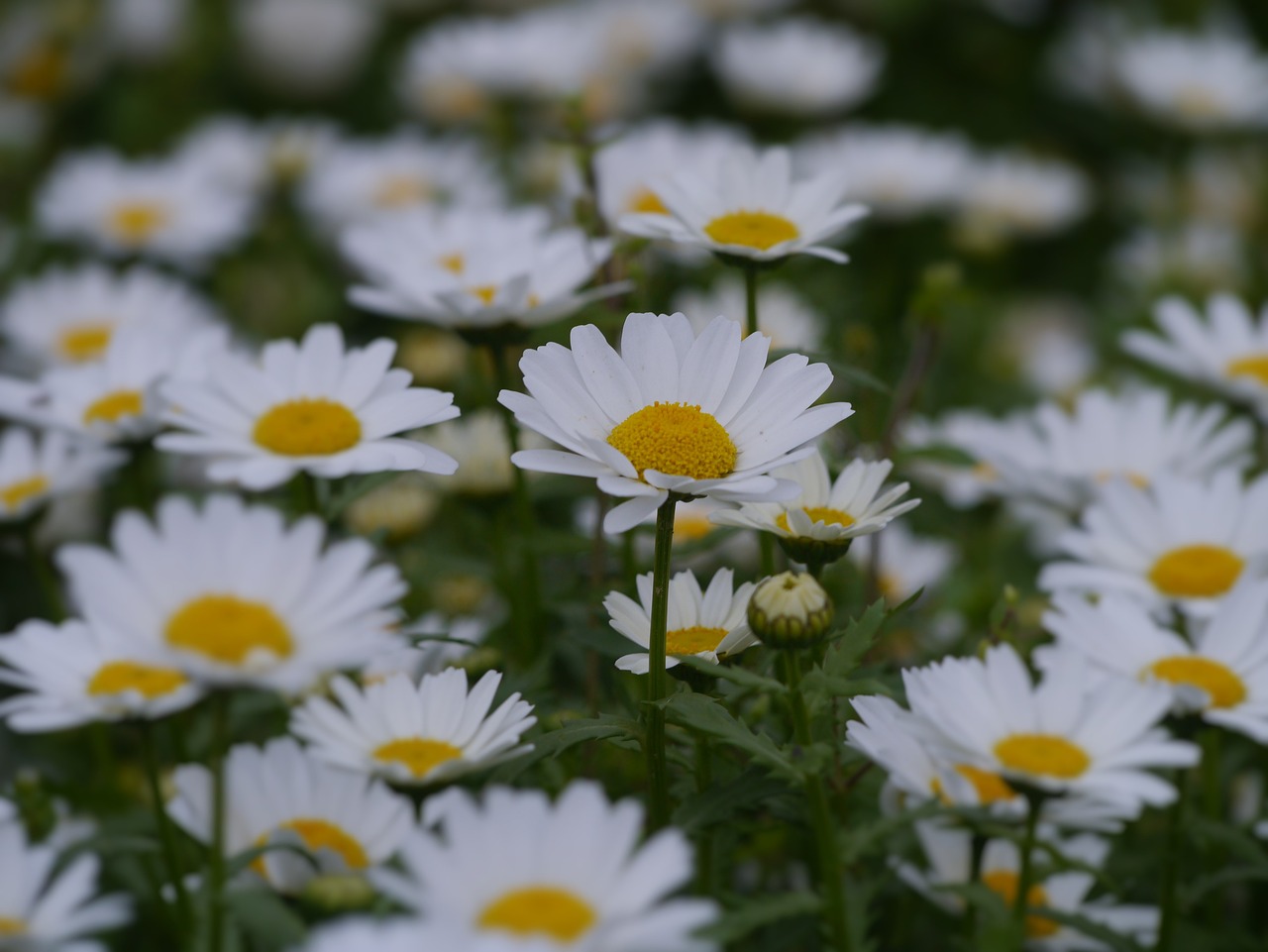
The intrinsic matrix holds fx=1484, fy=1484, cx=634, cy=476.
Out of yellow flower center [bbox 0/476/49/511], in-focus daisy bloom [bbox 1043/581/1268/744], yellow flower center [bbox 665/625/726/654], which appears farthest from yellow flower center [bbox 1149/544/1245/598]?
yellow flower center [bbox 0/476/49/511]

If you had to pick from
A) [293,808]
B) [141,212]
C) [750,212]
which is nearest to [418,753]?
[293,808]

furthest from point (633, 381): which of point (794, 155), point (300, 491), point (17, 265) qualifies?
point (794, 155)

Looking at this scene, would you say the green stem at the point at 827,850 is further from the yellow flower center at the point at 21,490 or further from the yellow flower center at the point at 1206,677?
the yellow flower center at the point at 21,490

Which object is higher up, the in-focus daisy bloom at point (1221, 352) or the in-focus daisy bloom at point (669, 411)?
the in-focus daisy bloom at point (1221, 352)

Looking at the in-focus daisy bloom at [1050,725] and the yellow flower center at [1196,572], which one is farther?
the yellow flower center at [1196,572]

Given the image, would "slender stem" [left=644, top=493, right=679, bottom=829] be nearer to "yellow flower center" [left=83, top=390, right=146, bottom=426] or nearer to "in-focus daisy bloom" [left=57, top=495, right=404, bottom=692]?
"in-focus daisy bloom" [left=57, top=495, right=404, bottom=692]

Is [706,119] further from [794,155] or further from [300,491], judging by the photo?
[300,491]

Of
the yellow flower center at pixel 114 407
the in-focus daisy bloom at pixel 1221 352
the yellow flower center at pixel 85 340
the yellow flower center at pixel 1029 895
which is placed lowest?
the yellow flower center at pixel 1029 895

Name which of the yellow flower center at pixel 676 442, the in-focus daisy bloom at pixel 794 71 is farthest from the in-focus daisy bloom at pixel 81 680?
the in-focus daisy bloom at pixel 794 71
